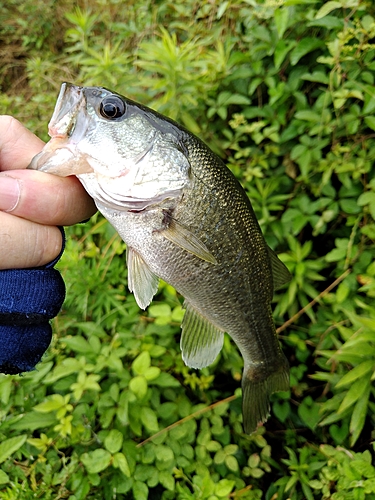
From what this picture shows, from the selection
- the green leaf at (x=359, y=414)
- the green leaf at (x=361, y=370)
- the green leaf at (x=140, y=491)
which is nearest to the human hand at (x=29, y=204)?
the green leaf at (x=140, y=491)

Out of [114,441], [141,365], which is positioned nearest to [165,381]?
[141,365]

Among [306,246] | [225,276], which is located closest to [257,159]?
[306,246]

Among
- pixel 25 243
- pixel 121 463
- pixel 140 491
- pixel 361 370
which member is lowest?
pixel 140 491

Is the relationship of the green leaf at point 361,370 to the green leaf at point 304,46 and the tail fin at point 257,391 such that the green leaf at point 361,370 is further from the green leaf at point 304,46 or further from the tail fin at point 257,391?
the green leaf at point 304,46

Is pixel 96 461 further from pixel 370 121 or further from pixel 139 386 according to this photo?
pixel 370 121

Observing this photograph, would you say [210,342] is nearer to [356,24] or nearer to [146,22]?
[356,24]

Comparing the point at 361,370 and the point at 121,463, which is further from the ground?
the point at 361,370
